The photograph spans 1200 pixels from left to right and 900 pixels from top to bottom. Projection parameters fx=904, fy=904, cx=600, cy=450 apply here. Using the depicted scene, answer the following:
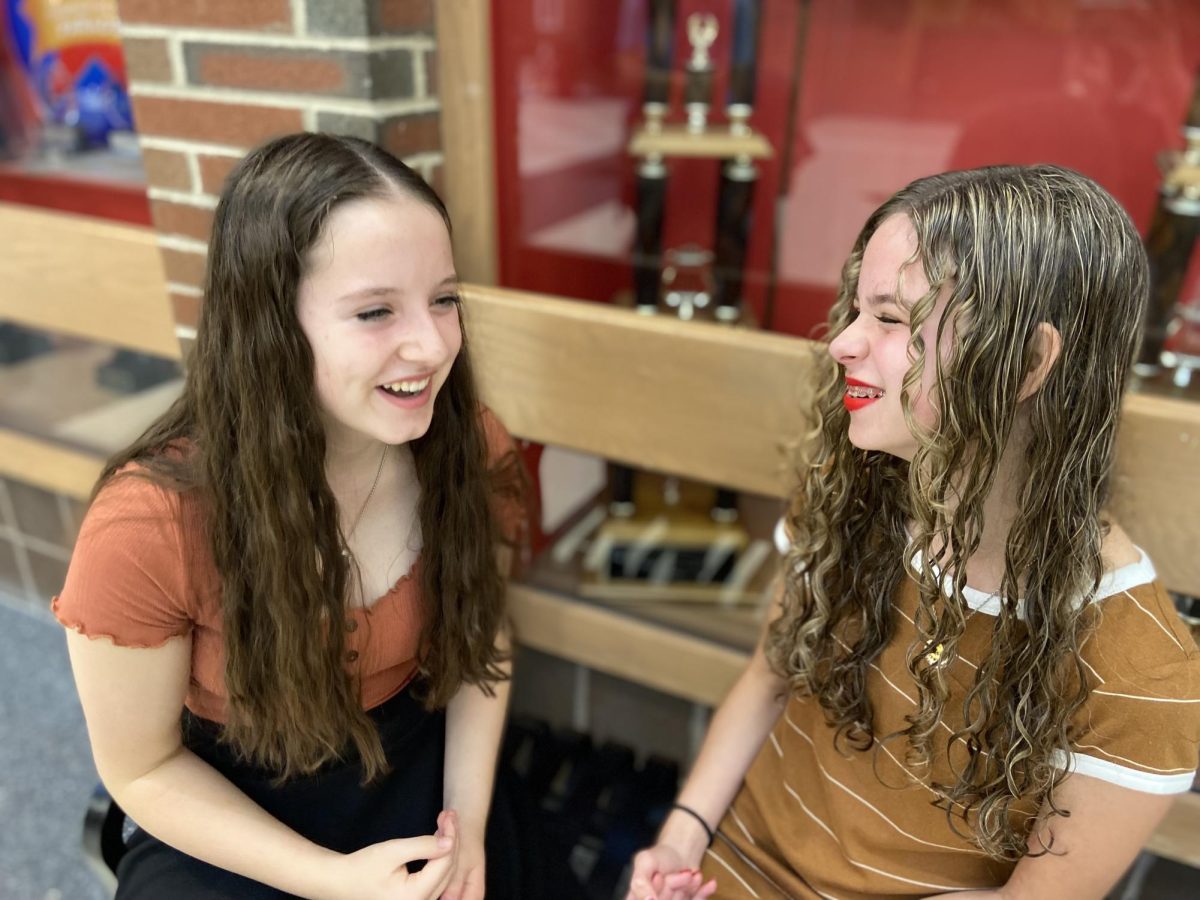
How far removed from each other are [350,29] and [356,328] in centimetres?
54

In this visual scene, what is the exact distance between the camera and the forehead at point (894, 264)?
0.77 meters

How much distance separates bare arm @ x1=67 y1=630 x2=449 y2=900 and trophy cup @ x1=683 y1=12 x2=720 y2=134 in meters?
1.06

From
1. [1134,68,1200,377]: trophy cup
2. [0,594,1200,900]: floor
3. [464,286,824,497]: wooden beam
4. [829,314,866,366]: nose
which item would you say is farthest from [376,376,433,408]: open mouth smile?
[0,594,1200,900]: floor

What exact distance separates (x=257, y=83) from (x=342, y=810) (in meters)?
0.98

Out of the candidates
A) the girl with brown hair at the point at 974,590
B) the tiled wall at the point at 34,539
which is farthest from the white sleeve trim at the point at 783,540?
the tiled wall at the point at 34,539

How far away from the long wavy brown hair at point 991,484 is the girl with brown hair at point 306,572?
424 mm

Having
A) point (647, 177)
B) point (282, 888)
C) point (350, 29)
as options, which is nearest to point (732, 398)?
point (647, 177)

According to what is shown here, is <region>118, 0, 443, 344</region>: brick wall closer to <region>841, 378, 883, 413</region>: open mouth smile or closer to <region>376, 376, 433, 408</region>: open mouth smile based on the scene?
<region>376, 376, 433, 408</region>: open mouth smile

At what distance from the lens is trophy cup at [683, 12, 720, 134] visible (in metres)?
1.43

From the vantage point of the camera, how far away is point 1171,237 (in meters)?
1.20

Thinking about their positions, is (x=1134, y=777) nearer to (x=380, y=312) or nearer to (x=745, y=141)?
(x=380, y=312)

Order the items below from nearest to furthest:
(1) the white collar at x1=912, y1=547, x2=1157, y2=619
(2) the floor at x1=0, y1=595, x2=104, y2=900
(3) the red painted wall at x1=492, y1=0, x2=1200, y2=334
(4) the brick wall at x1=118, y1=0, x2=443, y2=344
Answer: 1. (1) the white collar at x1=912, y1=547, x2=1157, y2=619
2. (4) the brick wall at x1=118, y1=0, x2=443, y2=344
3. (3) the red painted wall at x1=492, y1=0, x2=1200, y2=334
4. (2) the floor at x1=0, y1=595, x2=104, y2=900

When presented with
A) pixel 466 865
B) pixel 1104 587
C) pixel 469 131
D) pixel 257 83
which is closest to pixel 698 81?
pixel 469 131

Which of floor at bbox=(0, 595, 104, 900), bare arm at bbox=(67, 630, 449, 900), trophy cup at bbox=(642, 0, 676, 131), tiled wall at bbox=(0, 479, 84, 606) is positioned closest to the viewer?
bare arm at bbox=(67, 630, 449, 900)
